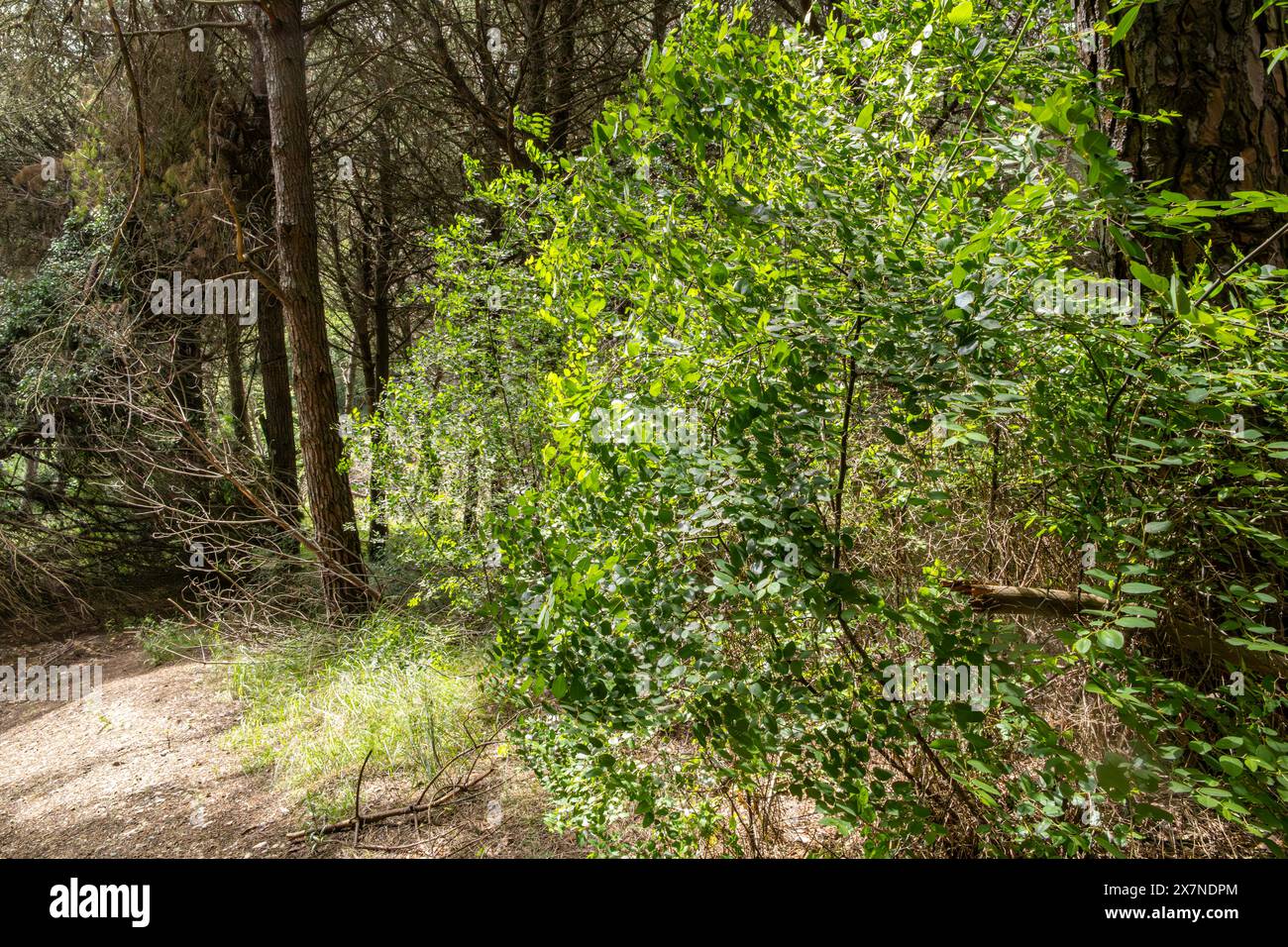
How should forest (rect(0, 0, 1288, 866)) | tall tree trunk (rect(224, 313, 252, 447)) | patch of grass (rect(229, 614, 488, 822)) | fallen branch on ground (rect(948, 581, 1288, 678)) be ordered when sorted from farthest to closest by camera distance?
1. tall tree trunk (rect(224, 313, 252, 447))
2. patch of grass (rect(229, 614, 488, 822))
3. fallen branch on ground (rect(948, 581, 1288, 678))
4. forest (rect(0, 0, 1288, 866))

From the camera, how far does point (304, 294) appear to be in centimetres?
682

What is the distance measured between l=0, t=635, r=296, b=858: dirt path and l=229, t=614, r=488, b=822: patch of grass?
0.66 ft

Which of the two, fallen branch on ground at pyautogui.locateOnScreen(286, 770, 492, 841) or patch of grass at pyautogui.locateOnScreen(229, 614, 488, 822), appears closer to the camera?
fallen branch on ground at pyautogui.locateOnScreen(286, 770, 492, 841)

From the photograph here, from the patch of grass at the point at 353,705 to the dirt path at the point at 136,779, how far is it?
0.20 m

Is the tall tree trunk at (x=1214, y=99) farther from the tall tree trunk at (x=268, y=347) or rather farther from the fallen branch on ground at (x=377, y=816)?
the tall tree trunk at (x=268, y=347)

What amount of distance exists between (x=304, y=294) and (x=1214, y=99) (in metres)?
6.40

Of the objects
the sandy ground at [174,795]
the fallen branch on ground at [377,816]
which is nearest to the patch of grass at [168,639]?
the sandy ground at [174,795]

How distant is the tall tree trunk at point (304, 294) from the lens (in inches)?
266

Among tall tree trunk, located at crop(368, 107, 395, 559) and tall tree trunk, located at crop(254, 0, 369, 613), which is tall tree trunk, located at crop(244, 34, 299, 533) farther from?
tall tree trunk, located at crop(254, 0, 369, 613)

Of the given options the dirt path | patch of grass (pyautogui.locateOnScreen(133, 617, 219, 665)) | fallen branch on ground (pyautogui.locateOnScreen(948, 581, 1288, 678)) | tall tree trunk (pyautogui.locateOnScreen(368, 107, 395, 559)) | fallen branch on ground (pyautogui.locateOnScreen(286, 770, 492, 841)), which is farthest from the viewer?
tall tree trunk (pyautogui.locateOnScreen(368, 107, 395, 559))

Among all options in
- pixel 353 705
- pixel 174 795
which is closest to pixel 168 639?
pixel 174 795

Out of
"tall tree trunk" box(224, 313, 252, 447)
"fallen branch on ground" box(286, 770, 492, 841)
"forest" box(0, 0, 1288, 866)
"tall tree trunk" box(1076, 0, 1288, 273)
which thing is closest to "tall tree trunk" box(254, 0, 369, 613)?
"forest" box(0, 0, 1288, 866)

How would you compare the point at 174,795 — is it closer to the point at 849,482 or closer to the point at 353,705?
the point at 353,705

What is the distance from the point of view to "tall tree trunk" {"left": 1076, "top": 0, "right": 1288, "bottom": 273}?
2.42m
